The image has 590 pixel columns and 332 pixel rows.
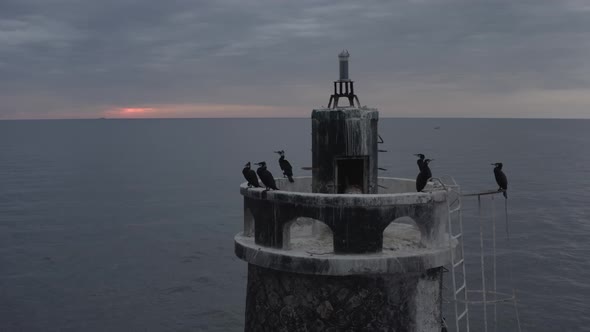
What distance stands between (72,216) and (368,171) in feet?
206

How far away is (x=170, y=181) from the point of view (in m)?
100

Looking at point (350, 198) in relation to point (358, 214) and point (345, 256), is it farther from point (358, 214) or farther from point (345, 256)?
point (345, 256)

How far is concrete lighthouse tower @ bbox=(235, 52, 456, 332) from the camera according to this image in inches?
499

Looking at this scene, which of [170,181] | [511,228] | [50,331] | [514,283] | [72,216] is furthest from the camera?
[170,181]

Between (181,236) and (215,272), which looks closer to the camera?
(215,272)

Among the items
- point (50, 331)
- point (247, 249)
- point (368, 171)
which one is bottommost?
point (50, 331)

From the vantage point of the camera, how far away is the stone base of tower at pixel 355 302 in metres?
12.7

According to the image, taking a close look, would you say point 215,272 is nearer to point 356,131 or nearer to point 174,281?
point 174,281

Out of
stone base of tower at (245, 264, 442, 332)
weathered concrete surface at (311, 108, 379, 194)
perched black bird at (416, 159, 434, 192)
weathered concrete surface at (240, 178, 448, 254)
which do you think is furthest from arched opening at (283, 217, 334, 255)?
perched black bird at (416, 159, 434, 192)

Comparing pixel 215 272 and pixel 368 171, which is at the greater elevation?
pixel 368 171

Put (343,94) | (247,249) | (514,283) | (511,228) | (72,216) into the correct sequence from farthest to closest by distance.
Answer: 1. (72,216)
2. (511,228)
3. (514,283)
4. (343,94)
5. (247,249)

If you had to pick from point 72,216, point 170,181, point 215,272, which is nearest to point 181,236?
point 215,272

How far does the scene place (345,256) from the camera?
12.7 m

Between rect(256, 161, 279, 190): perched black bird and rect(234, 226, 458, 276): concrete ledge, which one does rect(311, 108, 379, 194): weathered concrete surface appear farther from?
rect(234, 226, 458, 276): concrete ledge
